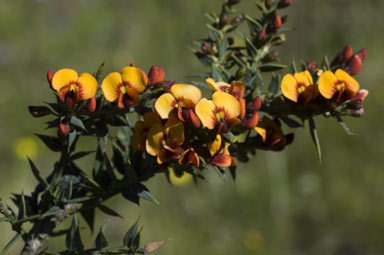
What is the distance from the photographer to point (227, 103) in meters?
1.12

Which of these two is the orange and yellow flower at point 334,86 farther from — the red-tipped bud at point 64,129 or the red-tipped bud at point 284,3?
the red-tipped bud at point 64,129

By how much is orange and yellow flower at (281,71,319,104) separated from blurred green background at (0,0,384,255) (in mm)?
2358

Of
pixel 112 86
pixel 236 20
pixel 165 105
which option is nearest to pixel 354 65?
pixel 236 20

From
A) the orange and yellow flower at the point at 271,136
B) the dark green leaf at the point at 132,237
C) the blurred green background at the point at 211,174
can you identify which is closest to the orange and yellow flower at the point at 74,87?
the dark green leaf at the point at 132,237

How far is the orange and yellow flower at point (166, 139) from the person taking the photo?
3.70 ft

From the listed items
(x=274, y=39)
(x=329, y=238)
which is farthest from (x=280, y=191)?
(x=274, y=39)

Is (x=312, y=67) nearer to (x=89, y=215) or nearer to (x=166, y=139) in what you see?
(x=166, y=139)

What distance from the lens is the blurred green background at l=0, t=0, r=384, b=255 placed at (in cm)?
430

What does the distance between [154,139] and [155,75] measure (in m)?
0.17

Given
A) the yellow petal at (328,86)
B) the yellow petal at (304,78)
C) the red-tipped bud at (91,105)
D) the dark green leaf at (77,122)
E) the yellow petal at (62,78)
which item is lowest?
the yellow petal at (328,86)

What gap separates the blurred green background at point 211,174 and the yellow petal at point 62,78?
8.70 feet

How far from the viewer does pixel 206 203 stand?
4512 mm

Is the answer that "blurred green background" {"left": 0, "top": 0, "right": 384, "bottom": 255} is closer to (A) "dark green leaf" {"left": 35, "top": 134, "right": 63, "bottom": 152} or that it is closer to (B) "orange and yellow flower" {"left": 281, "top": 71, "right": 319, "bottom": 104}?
(B) "orange and yellow flower" {"left": 281, "top": 71, "right": 319, "bottom": 104}

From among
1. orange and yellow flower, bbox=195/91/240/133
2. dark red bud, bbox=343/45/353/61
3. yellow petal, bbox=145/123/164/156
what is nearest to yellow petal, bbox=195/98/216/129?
orange and yellow flower, bbox=195/91/240/133
